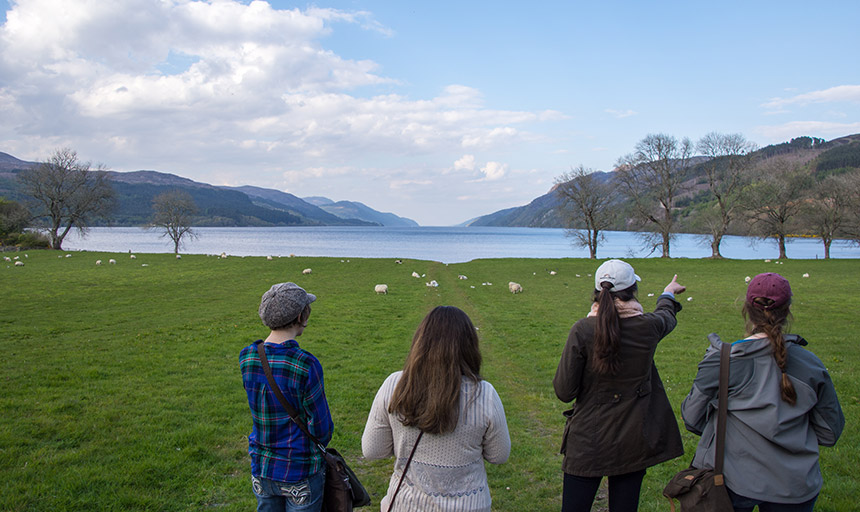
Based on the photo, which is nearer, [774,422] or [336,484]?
[774,422]

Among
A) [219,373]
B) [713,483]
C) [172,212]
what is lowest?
[219,373]

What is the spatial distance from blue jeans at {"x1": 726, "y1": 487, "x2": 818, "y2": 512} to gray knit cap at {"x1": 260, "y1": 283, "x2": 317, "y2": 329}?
10.2 ft

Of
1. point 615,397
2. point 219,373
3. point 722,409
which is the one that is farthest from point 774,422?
point 219,373

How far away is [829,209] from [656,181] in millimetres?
16073

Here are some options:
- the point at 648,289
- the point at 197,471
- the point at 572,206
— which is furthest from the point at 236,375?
the point at 572,206

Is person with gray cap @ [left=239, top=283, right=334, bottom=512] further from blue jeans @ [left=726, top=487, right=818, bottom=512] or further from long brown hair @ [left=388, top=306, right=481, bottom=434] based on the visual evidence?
blue jeans @ [left=726, top=487, right=818, bottom=512]

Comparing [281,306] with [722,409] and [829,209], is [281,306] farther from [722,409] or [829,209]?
[829,209]

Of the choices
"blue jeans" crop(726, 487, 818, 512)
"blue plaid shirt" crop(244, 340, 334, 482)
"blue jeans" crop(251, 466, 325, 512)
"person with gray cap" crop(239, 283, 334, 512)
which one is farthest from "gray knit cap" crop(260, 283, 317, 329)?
"blue jeans" crop(726, 487, 818, 512)

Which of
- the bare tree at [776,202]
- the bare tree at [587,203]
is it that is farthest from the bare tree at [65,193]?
the bare tree at [776,202]

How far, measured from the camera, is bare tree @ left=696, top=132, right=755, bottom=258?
47.1 metres

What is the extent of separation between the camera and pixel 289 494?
3311mm

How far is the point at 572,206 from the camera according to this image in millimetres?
53656

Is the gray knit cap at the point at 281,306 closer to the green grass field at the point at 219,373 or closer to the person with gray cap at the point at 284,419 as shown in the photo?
the person with gray cap at the point at 284,419

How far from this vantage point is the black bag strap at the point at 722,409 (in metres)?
3.05
